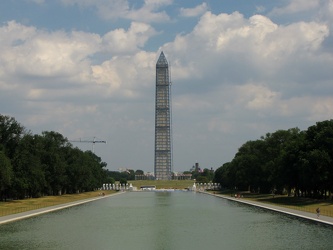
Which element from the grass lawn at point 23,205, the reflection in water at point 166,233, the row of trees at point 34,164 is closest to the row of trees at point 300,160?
the reflection in water at point 166,233

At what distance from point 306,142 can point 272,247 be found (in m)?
50.2

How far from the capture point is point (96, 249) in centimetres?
3272

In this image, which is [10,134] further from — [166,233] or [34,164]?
[166,233]

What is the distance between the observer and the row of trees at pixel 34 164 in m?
85.1

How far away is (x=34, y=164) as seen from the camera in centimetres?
9225

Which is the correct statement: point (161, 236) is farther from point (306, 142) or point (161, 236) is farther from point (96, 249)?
point (306, 142)

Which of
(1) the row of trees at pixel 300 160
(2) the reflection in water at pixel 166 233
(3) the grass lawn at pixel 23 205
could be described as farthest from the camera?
(1) the row of trees at pixel 300 160

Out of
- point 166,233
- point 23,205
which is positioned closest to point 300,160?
point 23,205

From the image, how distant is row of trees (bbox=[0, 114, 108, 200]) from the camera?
85.1 meters

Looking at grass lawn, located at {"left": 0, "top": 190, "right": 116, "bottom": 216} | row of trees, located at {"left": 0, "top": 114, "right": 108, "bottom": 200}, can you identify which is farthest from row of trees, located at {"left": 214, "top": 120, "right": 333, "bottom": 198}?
row of trees, located at {"left": 0, "top": 114, "right": 108, "bottom": 200}

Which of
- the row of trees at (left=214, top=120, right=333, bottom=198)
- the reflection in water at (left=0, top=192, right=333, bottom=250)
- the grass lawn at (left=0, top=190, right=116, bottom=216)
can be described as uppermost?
the row of trees at (left=214, top=120, right=333, bottom=198)

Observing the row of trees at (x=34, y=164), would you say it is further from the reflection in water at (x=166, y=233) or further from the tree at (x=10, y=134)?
the reflection in water at (x=166, y=233)

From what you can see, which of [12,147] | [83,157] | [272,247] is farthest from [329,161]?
[83,157]

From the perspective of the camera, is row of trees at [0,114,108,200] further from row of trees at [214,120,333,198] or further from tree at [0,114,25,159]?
row of trees at [214,120,333,198]
